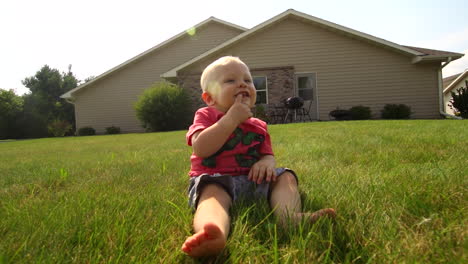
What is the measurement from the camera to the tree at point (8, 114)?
27.3 metres

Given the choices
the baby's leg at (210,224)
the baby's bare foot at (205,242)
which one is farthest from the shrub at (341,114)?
the baby's bare foot at (205,242)

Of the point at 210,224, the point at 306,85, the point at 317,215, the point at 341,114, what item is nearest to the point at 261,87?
the point at 306,85

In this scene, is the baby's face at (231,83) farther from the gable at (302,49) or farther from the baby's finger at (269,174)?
the gable at (302,49)

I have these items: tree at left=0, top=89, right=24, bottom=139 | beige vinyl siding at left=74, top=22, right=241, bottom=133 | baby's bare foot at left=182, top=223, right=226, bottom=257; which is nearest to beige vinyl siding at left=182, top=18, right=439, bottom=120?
beige vinyl siding at left=74, top=22, right=241, bottom=133

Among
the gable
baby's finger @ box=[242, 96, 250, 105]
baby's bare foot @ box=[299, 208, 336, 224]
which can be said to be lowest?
baby's bare foot @ box=[299, 208, 336, 224]

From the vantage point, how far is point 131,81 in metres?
18.9

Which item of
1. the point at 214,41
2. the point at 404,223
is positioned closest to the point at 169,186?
the point at 404,223

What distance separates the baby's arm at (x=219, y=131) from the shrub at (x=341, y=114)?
40.5ft

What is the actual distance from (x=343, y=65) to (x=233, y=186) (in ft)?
45.9

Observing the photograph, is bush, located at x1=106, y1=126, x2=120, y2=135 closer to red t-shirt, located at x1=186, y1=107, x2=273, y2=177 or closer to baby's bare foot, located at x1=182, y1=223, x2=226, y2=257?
red t-shirt, located at x1=186, y1=107, x2=273, y2=177

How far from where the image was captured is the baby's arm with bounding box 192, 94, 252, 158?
1500 millimetres

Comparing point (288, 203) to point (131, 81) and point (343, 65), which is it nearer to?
point (343, 65)

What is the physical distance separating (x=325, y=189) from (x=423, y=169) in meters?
0.88

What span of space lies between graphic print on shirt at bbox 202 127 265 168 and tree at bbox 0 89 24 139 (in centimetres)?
3392
